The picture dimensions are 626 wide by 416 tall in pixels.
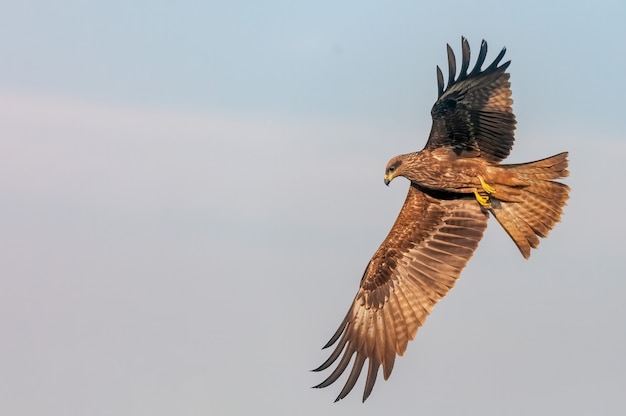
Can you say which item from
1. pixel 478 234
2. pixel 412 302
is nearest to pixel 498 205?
pixel 478 234

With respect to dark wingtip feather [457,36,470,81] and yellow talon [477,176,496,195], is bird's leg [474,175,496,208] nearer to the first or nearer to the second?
yellow talon [477,176,496,195]

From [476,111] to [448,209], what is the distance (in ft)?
5.92

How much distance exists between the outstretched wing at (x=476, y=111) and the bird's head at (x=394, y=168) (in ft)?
1.54

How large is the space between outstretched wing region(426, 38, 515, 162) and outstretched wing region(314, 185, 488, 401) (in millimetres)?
1048

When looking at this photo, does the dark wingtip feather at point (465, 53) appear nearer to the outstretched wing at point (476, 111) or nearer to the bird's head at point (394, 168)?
the outstretched wing at point (476, 111)

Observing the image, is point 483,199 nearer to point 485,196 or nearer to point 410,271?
point 485,196

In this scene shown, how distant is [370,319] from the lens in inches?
708

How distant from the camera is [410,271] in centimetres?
1834

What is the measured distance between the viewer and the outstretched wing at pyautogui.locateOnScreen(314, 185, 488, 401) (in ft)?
58.0

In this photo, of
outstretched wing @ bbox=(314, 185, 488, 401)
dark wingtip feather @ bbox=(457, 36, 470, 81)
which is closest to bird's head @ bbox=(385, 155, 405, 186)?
outstretched wing @ bbox=(314, 185, 488, 401)

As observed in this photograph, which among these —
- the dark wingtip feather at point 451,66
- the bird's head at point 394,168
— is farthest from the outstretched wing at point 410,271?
the dark wingtip feather at point 451,66

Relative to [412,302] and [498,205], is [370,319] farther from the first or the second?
[498,205]

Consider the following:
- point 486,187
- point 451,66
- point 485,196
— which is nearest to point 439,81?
point 451,66

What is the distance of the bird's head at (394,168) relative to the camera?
1806 centimetres
